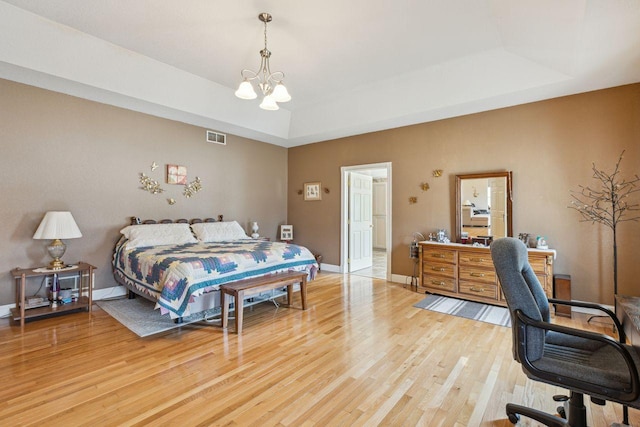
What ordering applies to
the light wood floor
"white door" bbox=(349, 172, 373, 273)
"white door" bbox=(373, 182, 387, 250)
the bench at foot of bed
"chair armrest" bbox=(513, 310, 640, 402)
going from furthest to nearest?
"white door" bbox=(373, 182, 387, 250) < "white door" bbox=(349, 172, 373, 273) < the bench at foot of bed < the light wood floor < "chair armrest" bbox=(513, 310, 640, 402)

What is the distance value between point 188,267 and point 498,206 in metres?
4.15

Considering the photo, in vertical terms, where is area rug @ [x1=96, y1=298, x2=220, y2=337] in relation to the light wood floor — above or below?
above

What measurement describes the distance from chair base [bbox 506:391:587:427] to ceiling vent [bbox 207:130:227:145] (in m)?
5.52

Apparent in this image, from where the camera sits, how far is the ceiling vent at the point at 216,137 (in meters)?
5.60

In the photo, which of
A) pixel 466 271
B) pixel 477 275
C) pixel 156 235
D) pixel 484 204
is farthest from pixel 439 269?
pixel 156 235

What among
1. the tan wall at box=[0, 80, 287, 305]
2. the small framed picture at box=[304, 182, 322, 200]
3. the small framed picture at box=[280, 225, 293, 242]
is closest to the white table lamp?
the tan wall at box=[0, 80, 287, 305]

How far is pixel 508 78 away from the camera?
3779 millimetres

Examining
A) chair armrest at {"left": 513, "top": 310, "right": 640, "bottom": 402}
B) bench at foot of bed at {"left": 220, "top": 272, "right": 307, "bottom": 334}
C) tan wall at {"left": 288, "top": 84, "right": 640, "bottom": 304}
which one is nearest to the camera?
chair armrest at {"left": 513, "top": 310, "right": 640, "bottom": 402}

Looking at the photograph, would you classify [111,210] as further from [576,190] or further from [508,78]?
[576,190]

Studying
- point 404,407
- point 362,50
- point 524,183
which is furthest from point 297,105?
point 404,407

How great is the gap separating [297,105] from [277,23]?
2440 mm

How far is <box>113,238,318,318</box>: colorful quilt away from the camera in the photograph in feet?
10.0

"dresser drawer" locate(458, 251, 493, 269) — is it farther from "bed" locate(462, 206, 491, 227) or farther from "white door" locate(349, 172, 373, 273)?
"white door" locate(349, 172, 373, 273)

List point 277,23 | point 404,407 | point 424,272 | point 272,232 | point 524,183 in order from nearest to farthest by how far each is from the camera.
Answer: point 404,407 < point 277,23 < point 524,183 < point 424,272 < point 272,232
